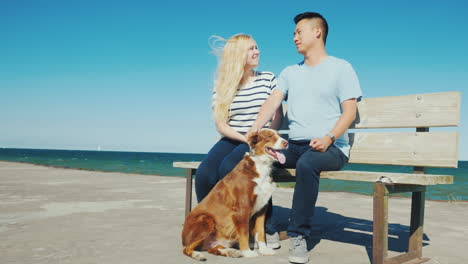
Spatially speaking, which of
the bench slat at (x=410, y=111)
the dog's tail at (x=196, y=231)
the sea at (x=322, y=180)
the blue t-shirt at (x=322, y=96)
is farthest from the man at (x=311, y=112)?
the sea at (x=322, y=180)

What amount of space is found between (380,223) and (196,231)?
1.57 metres

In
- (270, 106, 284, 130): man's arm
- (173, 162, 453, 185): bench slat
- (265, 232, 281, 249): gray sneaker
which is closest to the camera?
(173, 162, 453, 185): bench slat

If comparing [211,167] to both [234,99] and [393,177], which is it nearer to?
[234,99]

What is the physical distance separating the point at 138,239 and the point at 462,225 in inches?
166

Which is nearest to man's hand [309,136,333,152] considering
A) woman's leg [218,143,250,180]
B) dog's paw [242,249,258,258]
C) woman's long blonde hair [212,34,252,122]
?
woman's leg [218,143,250,180]

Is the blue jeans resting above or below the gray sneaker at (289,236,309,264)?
above

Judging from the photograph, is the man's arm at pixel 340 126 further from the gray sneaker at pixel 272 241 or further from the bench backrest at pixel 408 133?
the gray sneaker at pixel 272 241

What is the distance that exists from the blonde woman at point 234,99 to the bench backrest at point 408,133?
997 mm

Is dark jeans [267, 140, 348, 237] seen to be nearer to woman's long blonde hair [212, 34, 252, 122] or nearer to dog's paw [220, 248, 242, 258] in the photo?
dog's paw [220, 248, 242, 258]

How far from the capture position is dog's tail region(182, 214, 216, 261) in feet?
11.6

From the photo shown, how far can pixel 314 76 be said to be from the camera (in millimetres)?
3889

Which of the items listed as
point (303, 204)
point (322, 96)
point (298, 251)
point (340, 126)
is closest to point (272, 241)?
point (298, 251)

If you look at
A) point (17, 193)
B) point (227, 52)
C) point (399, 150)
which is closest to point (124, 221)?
point (227, 52)

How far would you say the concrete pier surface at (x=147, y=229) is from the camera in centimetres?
356
